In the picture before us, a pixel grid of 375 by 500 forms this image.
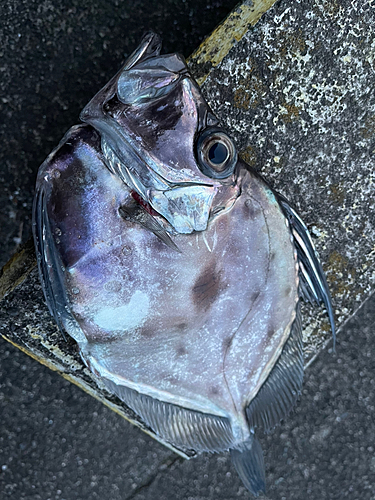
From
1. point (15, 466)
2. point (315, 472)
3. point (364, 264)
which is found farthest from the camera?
point (315, 472)

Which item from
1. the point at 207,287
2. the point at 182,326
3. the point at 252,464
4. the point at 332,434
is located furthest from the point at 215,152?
the point at 332,434

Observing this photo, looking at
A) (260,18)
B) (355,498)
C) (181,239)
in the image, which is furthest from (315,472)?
(260,18)

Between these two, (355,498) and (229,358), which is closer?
(229,358)

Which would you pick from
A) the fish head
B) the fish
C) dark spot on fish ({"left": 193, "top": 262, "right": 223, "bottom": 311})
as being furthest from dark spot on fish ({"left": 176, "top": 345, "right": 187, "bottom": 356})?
the fish head

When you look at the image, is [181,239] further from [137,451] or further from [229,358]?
[137,451]

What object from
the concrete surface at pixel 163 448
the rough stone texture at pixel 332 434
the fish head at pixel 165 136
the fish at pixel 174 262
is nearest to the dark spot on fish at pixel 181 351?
the fish at pixel 174 262

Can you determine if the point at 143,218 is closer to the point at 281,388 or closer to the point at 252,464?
the point at 281,388
